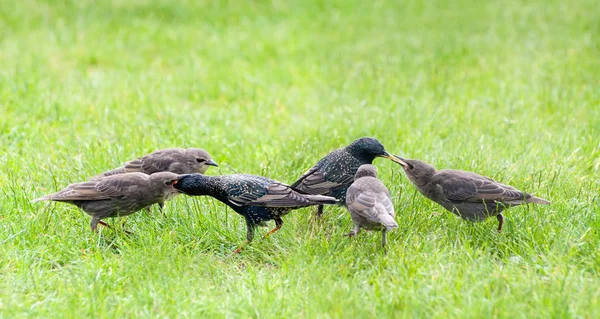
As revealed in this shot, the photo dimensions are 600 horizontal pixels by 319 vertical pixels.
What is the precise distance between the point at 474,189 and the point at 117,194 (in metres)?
3.16

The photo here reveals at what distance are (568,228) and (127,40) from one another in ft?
29.7

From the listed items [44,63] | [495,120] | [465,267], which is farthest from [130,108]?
[465,267]

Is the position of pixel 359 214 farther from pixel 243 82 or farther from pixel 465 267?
pixel 243 82

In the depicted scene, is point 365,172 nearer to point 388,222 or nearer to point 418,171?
point 418,171

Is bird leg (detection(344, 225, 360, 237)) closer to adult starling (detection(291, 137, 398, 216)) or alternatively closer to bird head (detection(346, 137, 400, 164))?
adult starling (detection(291, 137, 398, 216))

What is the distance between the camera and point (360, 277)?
5383 mm

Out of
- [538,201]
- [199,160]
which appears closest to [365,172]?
[538,201]

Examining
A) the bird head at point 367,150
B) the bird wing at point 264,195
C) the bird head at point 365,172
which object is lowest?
the bird wing at point 264,195

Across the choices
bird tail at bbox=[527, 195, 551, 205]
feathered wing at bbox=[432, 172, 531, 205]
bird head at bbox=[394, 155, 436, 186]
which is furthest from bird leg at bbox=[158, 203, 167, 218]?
bird tail at bbox=[527, 195, 551, 205]

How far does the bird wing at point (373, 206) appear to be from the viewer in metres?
5.67

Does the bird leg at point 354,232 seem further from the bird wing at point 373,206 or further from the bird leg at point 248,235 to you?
the bird leg at point 248,235

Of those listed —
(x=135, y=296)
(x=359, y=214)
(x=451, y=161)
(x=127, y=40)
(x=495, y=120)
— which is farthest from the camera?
(x=127, y=40)

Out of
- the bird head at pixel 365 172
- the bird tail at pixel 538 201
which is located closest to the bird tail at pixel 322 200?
the bird head at pixel 365 172

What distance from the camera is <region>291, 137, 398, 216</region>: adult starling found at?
6.74 metres
